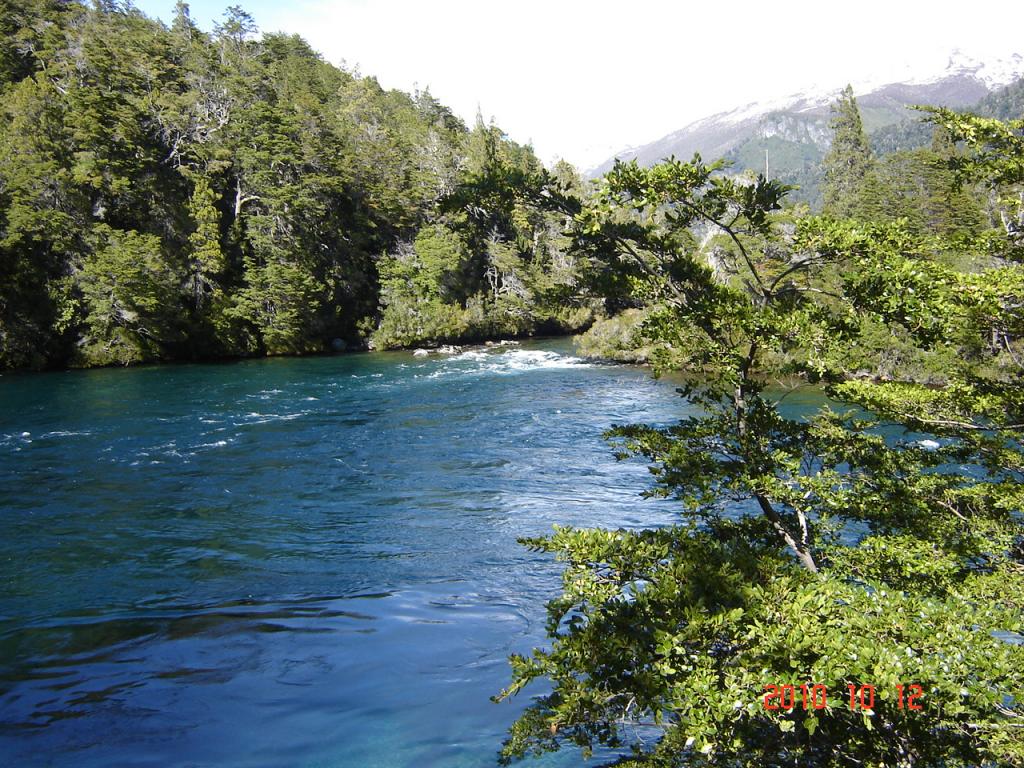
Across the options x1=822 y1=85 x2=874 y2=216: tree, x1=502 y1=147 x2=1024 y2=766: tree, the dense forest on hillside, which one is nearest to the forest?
x1=502 y1=147 x2=1024 y2=766: tree

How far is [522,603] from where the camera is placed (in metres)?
9.51

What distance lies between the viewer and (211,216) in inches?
1508

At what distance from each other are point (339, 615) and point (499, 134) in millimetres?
51412

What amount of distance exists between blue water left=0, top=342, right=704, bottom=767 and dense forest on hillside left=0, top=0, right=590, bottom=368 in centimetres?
1201

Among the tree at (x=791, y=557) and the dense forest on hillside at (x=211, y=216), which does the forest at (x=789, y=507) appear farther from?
the dense forest on hillside at (x=211, y=216)

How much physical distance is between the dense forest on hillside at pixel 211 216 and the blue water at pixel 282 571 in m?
12.0

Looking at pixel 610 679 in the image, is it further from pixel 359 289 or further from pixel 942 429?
pixel 359 289

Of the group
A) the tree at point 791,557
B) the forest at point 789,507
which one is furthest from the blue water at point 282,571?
the tree at point 791,557

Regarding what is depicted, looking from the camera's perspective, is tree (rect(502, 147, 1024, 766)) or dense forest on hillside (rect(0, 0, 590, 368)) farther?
dense forest on hillside (rect(0, 0, 590, 368))

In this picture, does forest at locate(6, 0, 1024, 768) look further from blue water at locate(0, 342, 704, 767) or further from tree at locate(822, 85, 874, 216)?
tree at locate(822, 85, 874, 216)

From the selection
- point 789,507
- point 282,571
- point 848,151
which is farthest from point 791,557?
point 848,151

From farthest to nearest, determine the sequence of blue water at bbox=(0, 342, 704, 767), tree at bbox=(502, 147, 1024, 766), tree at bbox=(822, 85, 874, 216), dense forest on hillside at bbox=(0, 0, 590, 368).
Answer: tree at bbox=(822, 85, 874, 216) < dense forest on hillside at bbox=(0, 0, 590, 368) < blue water at bbox=(0, 342, 704, 767) < tree at bbox=(502, 147, 1024, 766)

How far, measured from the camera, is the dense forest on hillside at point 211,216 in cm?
3328

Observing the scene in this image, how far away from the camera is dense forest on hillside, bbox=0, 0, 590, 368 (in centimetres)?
3328
